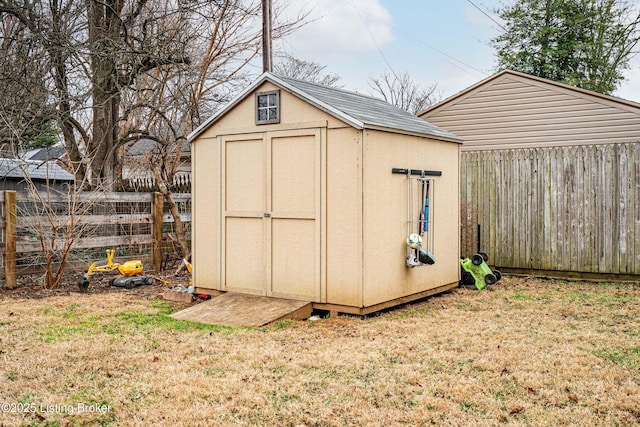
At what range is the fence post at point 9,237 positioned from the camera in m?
8.02

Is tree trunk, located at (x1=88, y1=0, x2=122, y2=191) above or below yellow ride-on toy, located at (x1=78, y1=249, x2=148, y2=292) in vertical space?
above

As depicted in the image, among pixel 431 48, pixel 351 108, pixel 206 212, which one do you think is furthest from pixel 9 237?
pixel 431 48

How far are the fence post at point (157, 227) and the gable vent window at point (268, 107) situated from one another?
11.6 ft

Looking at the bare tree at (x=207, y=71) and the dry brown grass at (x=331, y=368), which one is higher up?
the bare tree at (x=207, y=71)

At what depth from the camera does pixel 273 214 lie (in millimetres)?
6941

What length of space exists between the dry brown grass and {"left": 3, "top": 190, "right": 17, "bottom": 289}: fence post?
124 centimetres

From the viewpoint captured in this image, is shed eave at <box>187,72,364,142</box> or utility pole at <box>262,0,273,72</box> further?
utility pole at <box>262,0,273,72</box>

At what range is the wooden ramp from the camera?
6199 mm

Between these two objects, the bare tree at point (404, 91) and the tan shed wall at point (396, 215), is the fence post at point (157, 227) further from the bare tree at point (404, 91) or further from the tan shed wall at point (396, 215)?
the bare tree at point (404, 91)

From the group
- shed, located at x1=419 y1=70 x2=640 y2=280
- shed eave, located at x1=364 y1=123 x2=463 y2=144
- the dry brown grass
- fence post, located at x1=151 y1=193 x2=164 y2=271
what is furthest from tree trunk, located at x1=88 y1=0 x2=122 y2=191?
shed, located at x1=419 y1=70 x2=640 y2=280

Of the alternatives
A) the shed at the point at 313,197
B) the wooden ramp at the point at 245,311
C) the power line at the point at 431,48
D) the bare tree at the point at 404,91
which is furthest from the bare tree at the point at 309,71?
the wooden ramp at the point at 245,311

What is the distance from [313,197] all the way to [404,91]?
86.4 feet

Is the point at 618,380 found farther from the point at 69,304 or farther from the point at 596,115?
the point at 596,115

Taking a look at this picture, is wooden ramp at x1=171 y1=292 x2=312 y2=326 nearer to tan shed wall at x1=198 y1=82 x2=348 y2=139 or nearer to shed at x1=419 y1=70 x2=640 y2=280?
tan shed wall at x1=198 y1=82 x2=348 y2=139
